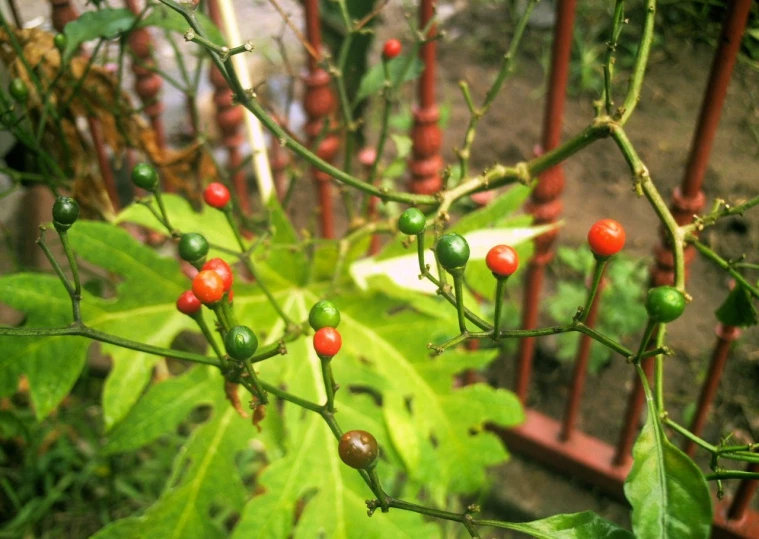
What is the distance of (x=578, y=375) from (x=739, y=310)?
0.56 m

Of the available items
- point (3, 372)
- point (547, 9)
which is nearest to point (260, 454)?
point (3, 372)

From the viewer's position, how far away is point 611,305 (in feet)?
5.96

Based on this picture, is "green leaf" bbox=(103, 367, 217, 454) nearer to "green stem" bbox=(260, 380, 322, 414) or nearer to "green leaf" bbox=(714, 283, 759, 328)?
"green stem" bbox=(260, 380, 322, 414)

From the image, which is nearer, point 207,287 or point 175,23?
point 207,287

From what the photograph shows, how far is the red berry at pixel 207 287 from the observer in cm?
57

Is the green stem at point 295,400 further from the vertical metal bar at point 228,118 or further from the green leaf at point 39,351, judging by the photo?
the vertical metal bar at point 228,118

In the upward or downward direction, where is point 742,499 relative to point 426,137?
downward

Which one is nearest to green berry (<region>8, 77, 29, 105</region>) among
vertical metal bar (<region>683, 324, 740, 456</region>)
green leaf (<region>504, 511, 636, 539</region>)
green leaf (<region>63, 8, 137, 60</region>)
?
green leaf (<region>63, 8, 137, 60</region>)

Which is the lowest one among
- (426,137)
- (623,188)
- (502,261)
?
(623,188)

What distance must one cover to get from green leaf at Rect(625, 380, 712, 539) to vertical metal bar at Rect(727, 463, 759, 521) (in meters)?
0.69

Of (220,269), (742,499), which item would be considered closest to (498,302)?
(220,269)

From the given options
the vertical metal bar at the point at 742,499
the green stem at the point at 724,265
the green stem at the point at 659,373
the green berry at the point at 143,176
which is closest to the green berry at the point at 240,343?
the green berry at the point at 143,176

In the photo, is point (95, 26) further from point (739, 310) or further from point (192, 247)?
point (739, 310)

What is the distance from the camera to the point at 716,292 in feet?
6.27
